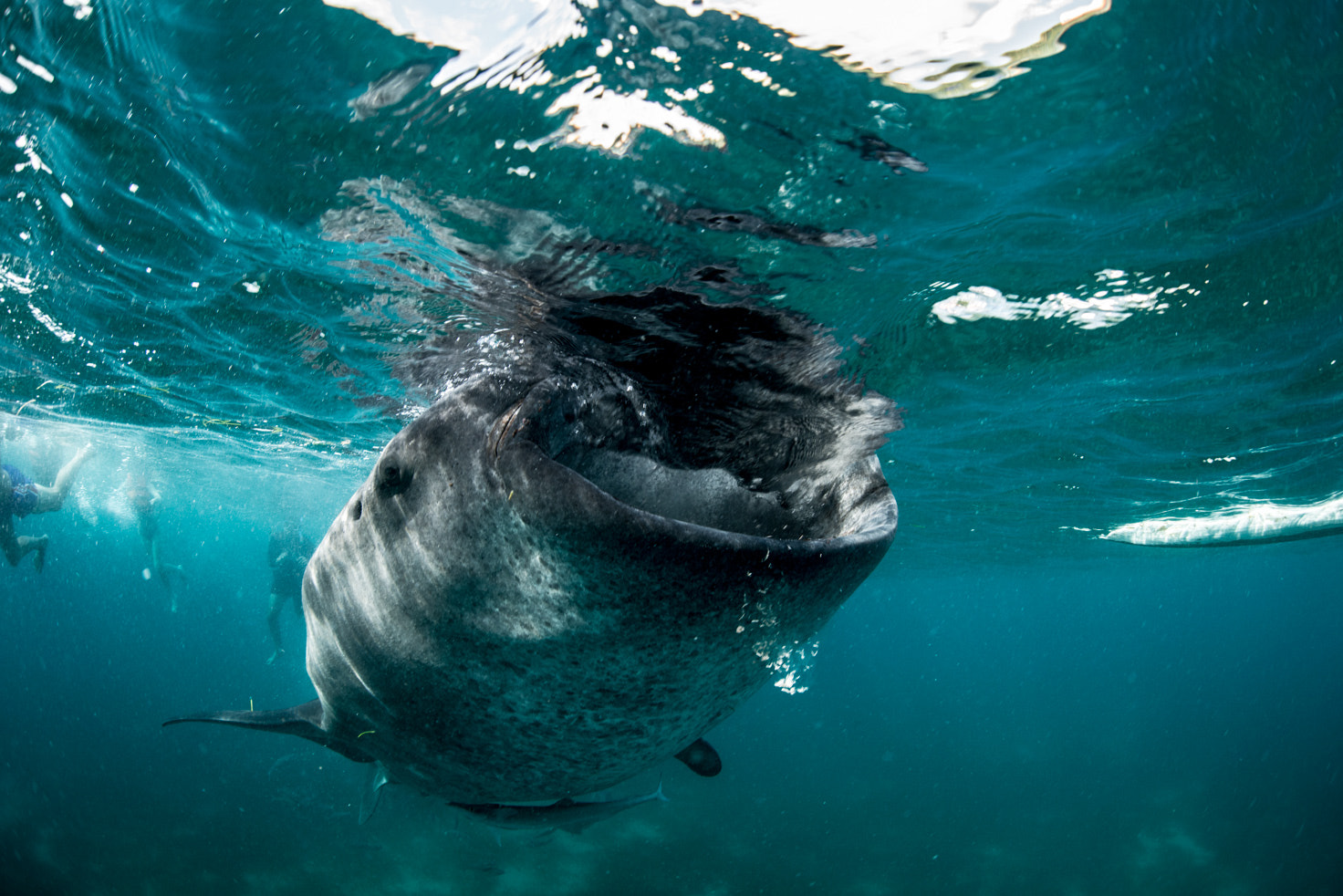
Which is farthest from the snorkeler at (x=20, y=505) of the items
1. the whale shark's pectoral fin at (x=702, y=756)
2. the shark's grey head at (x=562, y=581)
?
the whale shark's pectoral fin at (x=702, y=756)

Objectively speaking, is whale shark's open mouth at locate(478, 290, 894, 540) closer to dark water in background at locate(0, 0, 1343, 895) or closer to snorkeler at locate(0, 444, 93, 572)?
dark water in background at locate(0, 0, 1343, 895)

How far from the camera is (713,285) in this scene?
518cm

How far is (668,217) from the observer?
4.46 m

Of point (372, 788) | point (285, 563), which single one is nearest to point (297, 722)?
point (372, 788)

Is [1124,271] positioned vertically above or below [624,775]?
above

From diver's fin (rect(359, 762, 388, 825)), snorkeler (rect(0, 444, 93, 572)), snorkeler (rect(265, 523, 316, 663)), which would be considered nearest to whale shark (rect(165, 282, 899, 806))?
diver's fin (rect(359, 762, 388, 825))

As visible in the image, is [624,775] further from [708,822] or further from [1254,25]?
[708,822]

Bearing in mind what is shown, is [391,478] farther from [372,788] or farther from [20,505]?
[20,505]

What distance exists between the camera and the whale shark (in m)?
1.59

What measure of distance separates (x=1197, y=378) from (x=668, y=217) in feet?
26.9

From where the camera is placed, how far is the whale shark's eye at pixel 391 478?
2053 millimetres

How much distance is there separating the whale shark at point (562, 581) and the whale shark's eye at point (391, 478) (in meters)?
0.01

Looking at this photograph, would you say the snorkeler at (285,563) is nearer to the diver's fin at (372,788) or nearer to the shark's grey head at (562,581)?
the diver's fin at (372,788)

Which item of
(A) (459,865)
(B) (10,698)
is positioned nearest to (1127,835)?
(A) (459,865)
